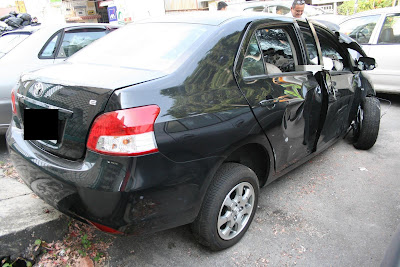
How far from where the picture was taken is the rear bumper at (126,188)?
5.36 feet

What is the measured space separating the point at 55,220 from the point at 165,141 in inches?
50.3

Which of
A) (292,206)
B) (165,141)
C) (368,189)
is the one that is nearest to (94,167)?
(165,141)

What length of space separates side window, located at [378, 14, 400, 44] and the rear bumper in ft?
17.0

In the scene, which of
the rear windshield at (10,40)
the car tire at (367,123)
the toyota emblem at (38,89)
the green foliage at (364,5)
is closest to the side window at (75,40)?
the rear windshield at (10,40)

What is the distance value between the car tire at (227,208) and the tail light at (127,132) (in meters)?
0.62

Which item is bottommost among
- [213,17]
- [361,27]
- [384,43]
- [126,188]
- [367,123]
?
[367,123]

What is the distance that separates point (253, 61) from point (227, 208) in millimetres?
1086

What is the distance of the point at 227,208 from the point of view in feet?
7.25

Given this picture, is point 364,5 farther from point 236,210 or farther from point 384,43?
point 236,210

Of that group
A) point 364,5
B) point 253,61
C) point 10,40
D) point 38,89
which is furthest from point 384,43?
point 364,5

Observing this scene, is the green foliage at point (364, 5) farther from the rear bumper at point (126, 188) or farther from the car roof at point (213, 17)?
the rear bumper at point (126, 188)

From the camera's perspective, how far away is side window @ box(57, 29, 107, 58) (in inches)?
167

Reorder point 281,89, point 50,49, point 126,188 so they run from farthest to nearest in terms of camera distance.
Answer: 1. point 50,49
2. point 281,89
3. point 126,188

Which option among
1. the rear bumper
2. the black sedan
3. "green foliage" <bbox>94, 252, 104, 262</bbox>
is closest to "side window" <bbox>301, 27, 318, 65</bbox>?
the black sedan
